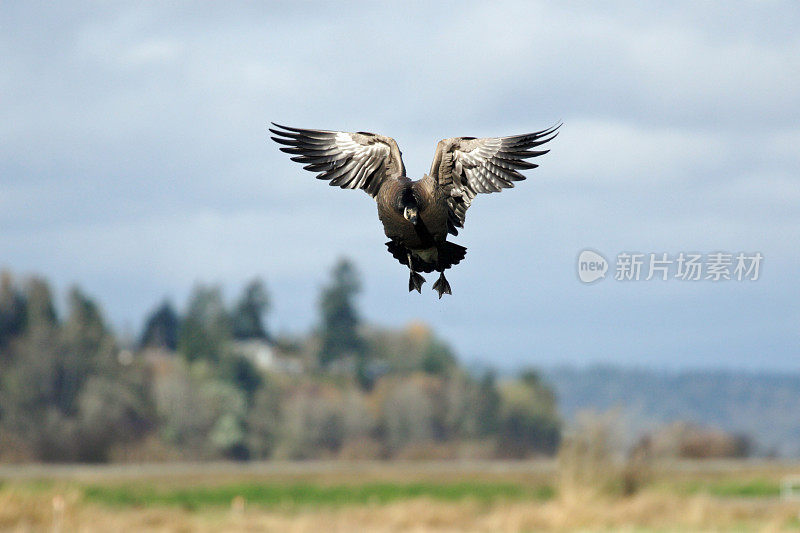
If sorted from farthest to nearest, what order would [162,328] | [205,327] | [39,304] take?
[162,328] < [205,327] < [39,304]

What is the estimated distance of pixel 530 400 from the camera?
6638 centimetres

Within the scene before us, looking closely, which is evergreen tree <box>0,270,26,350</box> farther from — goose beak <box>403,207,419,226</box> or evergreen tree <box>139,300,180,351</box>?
goose beak <box>403,207,419,226</box>

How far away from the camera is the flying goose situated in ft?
11.9

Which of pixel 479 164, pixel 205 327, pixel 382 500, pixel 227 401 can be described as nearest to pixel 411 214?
pixel 479 164

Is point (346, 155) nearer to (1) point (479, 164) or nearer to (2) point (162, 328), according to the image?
(1) point (479, 164)

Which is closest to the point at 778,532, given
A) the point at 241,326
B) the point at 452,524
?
the point at 452,524

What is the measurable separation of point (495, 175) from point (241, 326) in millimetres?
79578

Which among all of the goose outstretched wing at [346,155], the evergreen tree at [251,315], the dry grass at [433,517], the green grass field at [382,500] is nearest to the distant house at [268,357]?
the evergreen tree at [251,315]

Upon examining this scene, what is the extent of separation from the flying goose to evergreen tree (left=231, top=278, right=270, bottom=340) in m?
78.4

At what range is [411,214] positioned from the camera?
354cm

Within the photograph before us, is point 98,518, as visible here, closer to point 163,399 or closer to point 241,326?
point 163,399

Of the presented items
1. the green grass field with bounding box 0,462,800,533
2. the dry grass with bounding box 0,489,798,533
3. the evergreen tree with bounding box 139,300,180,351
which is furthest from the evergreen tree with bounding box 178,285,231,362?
the dry grass with bounding box 0,489,798,533

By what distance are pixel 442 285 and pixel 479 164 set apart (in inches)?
26.9

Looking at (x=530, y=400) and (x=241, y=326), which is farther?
(x=241, y=326)
